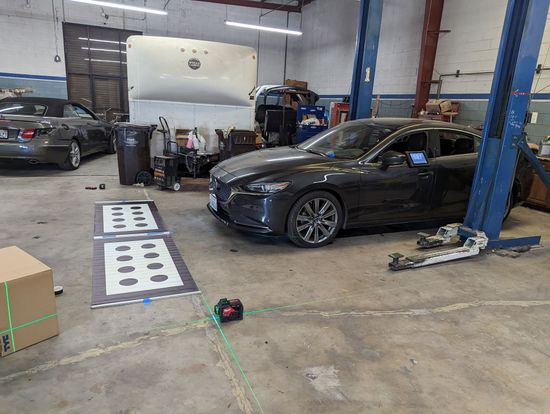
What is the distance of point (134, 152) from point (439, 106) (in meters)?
6.90

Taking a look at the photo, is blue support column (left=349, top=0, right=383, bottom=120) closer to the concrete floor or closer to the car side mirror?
the car side mirror

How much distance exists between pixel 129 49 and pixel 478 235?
242 inches

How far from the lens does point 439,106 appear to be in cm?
920

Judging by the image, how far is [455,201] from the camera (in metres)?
4.86

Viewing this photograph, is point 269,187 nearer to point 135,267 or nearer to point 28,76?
point 135,267

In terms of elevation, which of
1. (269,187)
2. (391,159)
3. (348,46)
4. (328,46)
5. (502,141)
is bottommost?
(269,187)

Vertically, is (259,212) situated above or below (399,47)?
below

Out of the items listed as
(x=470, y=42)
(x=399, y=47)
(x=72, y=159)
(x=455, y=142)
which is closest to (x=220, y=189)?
(x=455, y=142)

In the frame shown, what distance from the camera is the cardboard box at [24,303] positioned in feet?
7.22

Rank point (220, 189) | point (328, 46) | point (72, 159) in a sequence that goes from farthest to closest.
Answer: point (328, 46)
point (72, 159)
point (220, 189)

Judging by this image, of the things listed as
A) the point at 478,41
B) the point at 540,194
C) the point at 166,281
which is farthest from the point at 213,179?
the point at 478,41

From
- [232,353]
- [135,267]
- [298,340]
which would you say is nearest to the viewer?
[232,353]

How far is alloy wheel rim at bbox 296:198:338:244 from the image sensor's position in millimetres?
4125

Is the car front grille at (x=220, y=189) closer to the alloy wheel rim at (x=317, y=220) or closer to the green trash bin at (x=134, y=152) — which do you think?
the alloy wheel rim at (x=317, y=220)
